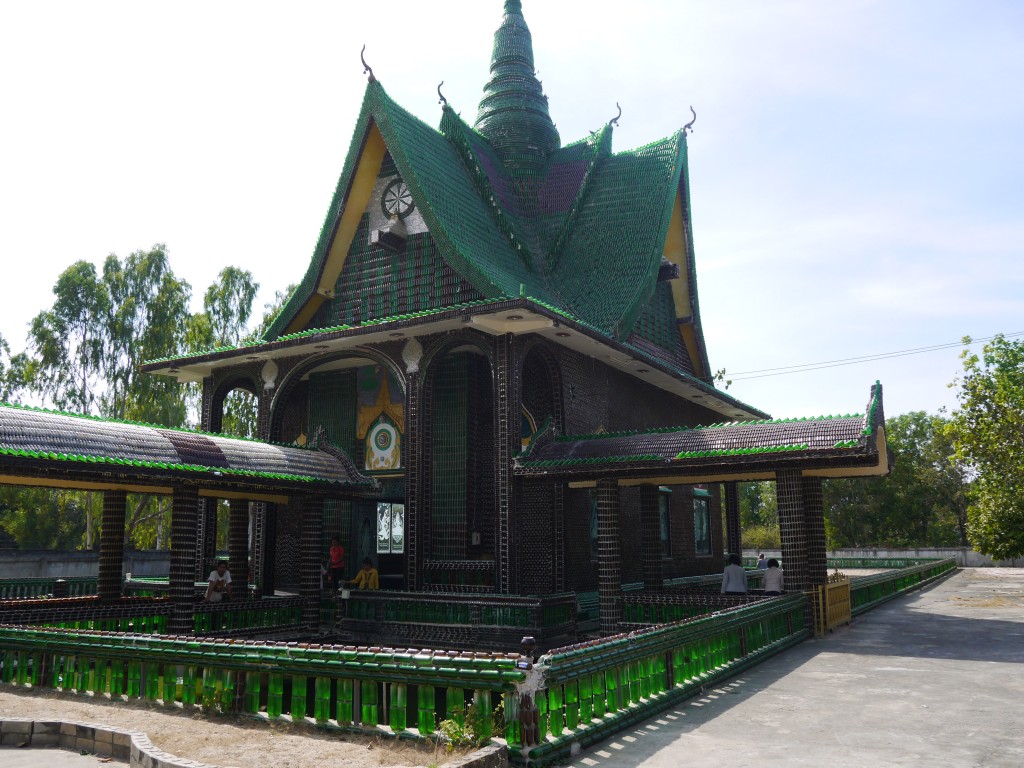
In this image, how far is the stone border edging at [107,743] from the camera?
5.77 meters

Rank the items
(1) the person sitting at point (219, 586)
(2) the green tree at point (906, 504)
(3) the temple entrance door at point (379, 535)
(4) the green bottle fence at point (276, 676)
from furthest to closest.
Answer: (2) the green tree at point (906, 504), (3) the temple entrance door at point (379, 535), (1) the person sitting at point (219, 586), (4) the green bottle fence at point (276, 676)

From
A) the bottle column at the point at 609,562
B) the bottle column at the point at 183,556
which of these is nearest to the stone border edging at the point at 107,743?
the bottle column at the point at 183,556

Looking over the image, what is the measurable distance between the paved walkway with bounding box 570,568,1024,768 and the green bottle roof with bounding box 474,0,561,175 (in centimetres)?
1622

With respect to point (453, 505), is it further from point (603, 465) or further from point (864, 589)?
point (864, 589)

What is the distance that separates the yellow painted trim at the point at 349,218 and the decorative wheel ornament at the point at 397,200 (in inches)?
22.7

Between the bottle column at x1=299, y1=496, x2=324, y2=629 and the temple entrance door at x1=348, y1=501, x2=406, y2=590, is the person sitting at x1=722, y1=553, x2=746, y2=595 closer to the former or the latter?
the temple entrance door at x1=348, y1=501, x2=406, y2=590

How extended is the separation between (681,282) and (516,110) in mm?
7276

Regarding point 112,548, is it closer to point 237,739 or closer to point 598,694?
point 237,739

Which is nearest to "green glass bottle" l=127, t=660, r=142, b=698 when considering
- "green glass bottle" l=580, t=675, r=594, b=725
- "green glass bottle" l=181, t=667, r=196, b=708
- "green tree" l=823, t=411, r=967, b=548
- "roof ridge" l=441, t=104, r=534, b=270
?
"green glass bottle" l=181, t=667, r=196, b=708

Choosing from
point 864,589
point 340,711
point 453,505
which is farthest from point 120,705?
point 864,589

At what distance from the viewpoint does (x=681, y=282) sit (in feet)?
83.3

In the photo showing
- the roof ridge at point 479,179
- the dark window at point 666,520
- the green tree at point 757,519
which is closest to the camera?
the roof ridge at point 479,179

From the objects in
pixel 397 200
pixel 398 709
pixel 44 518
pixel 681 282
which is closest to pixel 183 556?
pixel 398 709

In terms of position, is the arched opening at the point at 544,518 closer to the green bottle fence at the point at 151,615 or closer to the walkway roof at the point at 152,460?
the walkway roof at the point at 152,460
